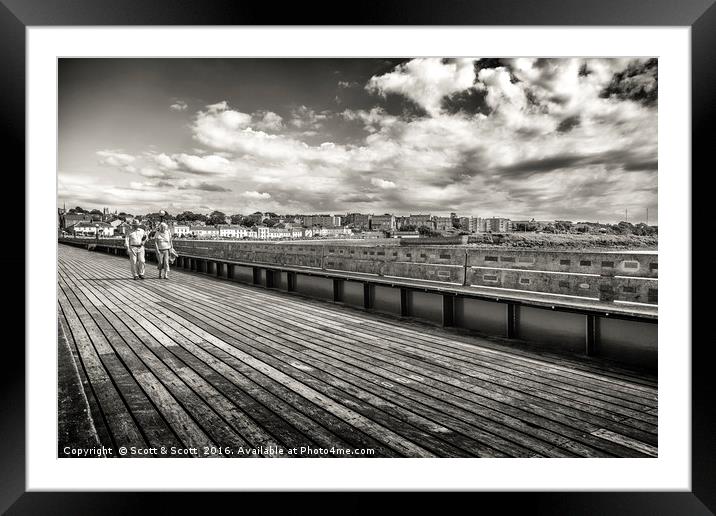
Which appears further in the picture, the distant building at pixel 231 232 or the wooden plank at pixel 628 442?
the distant building at pixel 231 232

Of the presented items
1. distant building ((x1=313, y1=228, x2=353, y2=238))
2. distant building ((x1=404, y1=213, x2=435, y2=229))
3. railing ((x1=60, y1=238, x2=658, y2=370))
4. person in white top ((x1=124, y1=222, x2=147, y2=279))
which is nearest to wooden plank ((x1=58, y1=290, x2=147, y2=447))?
railing ((x1=60, y1=238, x2=658, y2=370))

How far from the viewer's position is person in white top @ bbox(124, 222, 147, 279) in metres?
10.3

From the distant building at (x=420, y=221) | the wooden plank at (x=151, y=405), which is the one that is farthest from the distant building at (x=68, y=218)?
the distant building at (x=420, y=221)

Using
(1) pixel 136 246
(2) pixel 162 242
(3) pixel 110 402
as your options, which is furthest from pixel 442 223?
(3) pixel 110 402

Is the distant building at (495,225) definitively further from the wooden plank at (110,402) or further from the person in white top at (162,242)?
the wooden plank at (110,402)

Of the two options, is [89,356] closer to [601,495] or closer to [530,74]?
[601,495]

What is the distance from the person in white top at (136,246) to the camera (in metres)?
10.3

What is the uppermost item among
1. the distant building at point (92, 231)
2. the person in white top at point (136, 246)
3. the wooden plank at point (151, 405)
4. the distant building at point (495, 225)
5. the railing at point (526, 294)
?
the distant building at point (92, 231)

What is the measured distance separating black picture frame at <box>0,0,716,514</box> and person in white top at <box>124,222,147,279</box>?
27.8 feet

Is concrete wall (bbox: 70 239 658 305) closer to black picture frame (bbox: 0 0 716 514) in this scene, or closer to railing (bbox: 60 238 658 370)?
railing (bbox: 60 238 658 370)
